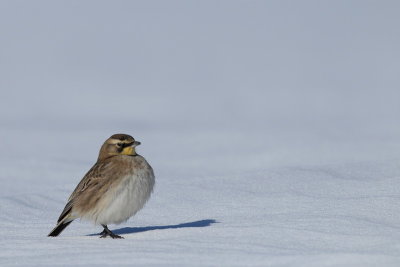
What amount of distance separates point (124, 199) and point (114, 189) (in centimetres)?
14

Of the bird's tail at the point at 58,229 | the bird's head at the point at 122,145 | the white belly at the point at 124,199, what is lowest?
the bird's tail at the point at 58,229

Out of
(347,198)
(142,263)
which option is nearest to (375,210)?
(347,198)

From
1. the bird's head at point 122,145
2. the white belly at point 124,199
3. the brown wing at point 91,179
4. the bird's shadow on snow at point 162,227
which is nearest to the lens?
the white belly at point 124,199

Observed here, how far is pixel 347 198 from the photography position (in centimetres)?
1242

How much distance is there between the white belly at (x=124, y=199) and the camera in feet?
33.3

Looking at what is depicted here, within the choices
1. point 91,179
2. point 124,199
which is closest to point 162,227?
point 124,199

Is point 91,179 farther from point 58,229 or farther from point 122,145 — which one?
point 58,229

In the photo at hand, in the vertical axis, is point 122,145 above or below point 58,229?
above

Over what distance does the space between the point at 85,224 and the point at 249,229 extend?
2871 mm

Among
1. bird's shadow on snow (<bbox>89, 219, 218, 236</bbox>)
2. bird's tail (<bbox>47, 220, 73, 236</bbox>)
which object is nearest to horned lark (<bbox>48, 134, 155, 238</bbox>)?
bird's tail (<bbox>47, 220, 73, 236</bbox>)

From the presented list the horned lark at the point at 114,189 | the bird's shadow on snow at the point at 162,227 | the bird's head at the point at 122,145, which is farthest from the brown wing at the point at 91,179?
the bird's shadow on snow at the point at 162,227

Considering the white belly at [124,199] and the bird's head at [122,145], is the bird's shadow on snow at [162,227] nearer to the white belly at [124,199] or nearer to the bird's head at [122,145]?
the white belly at [124,199]

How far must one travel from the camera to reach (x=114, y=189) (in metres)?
10.2

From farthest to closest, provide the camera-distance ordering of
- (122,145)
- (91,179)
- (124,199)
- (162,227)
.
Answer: (162,227) → (122,145) → (91,179) → (124,199)
